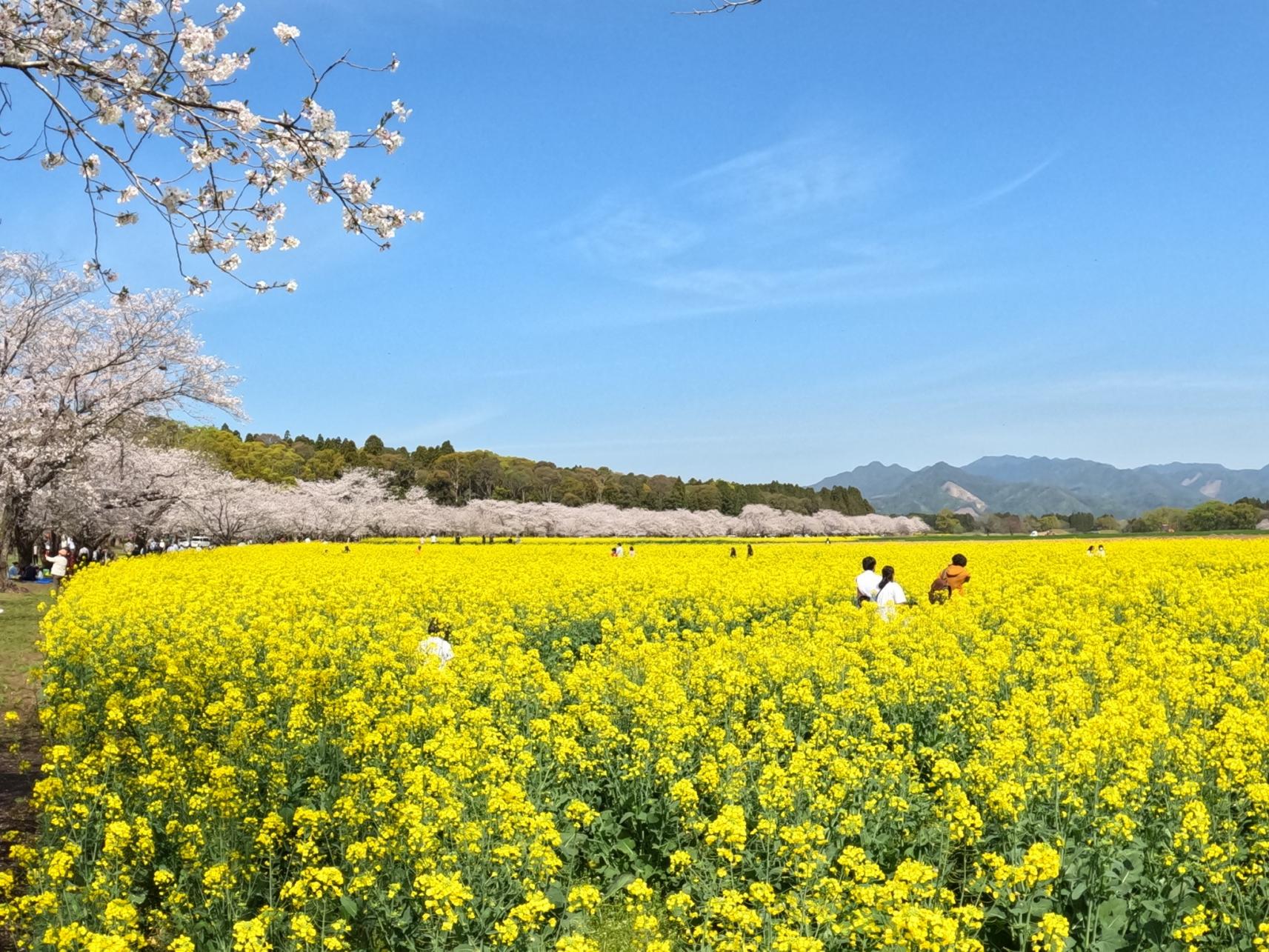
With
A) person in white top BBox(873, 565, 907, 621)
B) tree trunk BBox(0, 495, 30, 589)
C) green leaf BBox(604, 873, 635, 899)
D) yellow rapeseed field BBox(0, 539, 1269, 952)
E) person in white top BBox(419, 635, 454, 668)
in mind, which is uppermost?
tree trunk BBox(0, 495, 30, 589)

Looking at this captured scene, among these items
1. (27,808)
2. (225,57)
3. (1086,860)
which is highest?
(225,57)

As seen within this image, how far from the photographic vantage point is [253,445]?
96.1 metres

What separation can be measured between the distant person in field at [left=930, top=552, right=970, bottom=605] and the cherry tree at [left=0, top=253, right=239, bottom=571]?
23.8 metres

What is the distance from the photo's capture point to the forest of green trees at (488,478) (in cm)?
9650

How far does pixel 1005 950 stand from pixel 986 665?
16.4 ft

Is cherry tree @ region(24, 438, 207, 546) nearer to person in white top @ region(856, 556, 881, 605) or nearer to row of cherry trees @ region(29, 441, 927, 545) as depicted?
row of cherry trees @ region(29, 441, 927, 545)

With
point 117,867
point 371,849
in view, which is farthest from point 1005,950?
point 117,867

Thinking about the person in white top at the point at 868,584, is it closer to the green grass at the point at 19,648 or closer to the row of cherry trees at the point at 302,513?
the green grass at the point at 19,648

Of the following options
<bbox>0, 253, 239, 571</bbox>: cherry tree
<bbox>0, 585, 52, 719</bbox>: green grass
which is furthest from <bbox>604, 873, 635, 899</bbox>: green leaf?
<bbox>0, 253, 239, 571</bbox>: cherry tree

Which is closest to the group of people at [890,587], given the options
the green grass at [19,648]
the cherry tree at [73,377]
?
the green grass at [19,648]

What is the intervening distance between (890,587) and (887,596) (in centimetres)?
26

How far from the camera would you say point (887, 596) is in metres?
13.5

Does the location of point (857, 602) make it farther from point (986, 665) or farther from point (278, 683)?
point (278, 683)

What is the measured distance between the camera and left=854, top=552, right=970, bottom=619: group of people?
Answer: 44.0 feet
